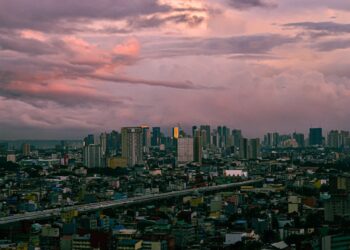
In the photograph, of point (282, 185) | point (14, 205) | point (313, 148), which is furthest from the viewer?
point (313, 148)

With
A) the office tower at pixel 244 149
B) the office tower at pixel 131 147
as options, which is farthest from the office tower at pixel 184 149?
the office tower at pixel 131 147

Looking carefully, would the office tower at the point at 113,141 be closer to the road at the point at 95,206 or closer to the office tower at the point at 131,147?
the office tower at the point at 131,147

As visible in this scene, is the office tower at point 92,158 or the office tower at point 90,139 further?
the office tower at point 90,139

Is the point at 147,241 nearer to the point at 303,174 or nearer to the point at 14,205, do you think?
the point at 14,205

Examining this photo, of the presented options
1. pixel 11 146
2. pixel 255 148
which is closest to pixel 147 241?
pixel 255 148

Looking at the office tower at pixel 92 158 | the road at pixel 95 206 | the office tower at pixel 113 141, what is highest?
the office tower at pixel 113 141
